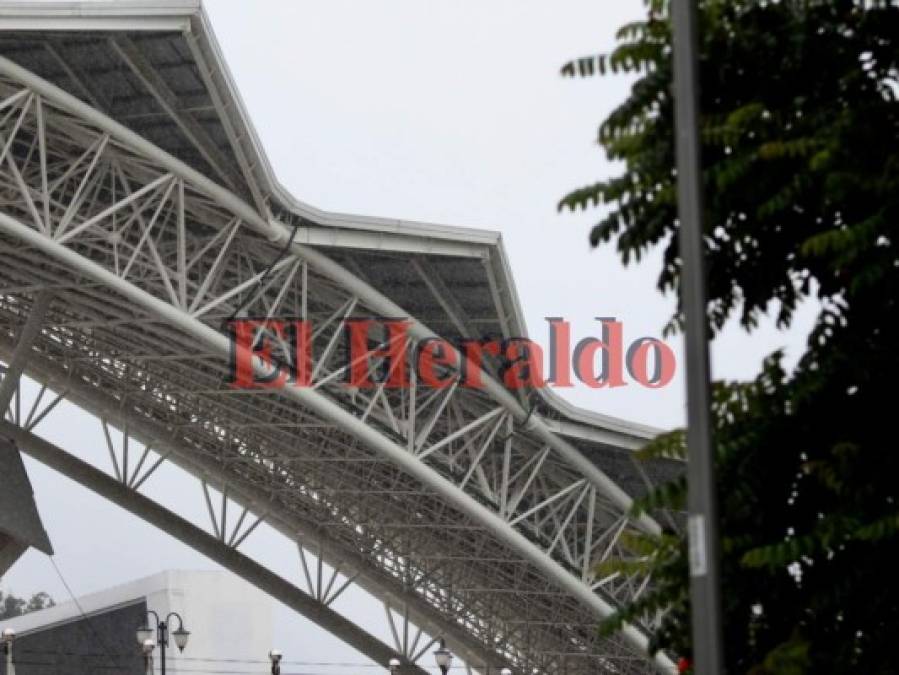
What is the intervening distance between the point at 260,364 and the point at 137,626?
3643 cm

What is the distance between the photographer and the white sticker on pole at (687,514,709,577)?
1255cm

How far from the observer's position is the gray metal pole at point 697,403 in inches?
492

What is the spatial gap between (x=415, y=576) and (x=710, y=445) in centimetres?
5003

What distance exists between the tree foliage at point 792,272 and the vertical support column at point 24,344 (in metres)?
31.1

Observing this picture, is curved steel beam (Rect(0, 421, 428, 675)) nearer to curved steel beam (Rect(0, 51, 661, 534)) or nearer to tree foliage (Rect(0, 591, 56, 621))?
curved steel beam (Rect(0, 51, 661, 534))

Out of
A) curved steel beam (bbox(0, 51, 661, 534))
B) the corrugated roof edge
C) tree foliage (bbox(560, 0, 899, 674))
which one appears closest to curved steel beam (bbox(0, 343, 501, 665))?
curved steel beam (bbox(0, 51, 661, 534))

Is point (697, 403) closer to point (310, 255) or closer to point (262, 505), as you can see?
point (310, 255)

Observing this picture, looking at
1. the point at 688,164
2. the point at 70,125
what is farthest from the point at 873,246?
the point at 70,125

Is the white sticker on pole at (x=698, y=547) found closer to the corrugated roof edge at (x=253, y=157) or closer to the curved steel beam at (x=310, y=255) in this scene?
the curved steel beam at (x=310, y=255)

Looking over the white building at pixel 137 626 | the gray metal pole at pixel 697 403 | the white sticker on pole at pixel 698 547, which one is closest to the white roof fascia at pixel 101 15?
the gray metal pole at pixel 697 403

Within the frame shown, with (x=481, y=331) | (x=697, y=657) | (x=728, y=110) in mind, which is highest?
(x=481, y=331)

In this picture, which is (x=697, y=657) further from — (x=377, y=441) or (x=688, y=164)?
(x=377, y=441)

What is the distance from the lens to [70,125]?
3766 centimetres

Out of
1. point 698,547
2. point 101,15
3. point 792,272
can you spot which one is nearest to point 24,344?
point 101,15
